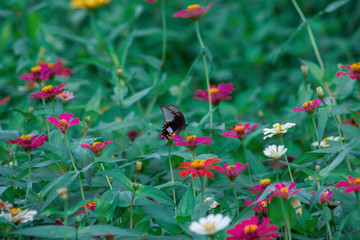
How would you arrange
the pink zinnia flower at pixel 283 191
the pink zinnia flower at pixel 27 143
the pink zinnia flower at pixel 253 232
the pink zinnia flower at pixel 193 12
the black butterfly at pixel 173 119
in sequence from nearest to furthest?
the pink zinnia flower at pixel 253 232
the pink zinnia flower at pixel 283 191
the pink zinnia flower at pixel 27 143
the black butterfly at pixel 173 119
the pink zinnia flower at pixel 193 12

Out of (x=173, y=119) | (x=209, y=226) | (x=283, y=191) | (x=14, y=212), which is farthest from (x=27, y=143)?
(x=283, y=191)

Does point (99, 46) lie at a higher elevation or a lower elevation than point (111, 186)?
higher

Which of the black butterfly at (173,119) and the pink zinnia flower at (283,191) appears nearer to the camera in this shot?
the pink zinnia flower at (283,191)

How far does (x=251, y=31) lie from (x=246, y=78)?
1.18 ft

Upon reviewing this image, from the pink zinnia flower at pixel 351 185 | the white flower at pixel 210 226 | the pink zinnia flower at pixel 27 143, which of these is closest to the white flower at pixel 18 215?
the pink zinnia flower at pixel 27 143

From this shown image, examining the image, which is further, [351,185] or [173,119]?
[173,119]

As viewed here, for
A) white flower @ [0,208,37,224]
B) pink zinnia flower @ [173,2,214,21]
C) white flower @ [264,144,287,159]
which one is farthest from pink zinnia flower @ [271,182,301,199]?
pink zinnia flower @ [173,2,214,21]

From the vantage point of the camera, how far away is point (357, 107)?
52.9 inches

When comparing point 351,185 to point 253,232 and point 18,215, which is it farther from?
point 18,215

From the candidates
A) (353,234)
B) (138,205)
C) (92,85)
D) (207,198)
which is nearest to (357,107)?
(353,234)

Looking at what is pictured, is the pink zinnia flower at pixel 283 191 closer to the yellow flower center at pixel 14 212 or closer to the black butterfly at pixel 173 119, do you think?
the black butterfly at pixel 173 119

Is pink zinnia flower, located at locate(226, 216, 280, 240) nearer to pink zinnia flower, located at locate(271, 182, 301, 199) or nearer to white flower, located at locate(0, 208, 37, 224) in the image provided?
pink zinnia flower, located at locate(271, 182, 301, 199)

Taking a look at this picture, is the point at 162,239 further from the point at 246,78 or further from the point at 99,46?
the point at 246,78

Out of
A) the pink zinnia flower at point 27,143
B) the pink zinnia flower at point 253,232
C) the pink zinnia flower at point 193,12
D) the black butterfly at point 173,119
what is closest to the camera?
the pink zinnia flower at point 253,232
